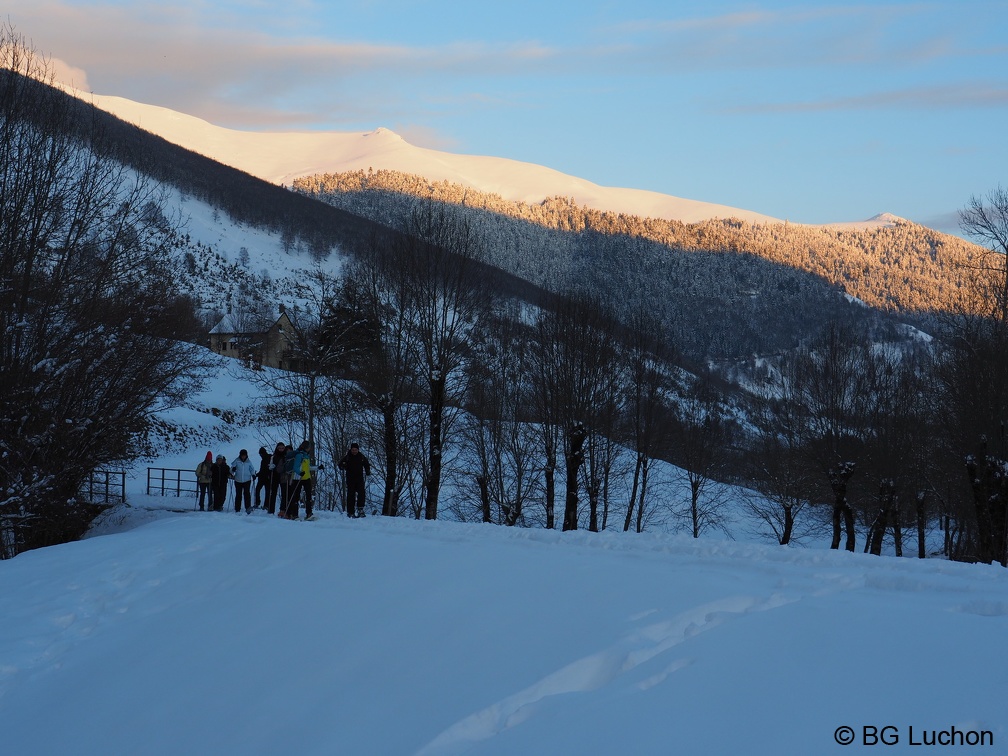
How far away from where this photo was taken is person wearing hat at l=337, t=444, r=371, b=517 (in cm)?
1780

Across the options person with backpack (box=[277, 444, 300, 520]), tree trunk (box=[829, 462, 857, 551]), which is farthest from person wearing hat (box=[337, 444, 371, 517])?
tree trunk (box=[829, 462, 857, 551])

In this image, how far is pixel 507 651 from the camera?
662cm

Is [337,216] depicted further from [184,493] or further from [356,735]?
[356,735]

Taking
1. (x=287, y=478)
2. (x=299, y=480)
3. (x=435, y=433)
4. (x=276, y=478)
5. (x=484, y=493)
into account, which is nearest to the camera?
(x=299, y=480)

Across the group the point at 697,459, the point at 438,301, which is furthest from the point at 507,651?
the point at 697,459

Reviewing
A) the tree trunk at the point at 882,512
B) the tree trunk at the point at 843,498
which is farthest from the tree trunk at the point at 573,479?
the tree trunk at the point at 882,512

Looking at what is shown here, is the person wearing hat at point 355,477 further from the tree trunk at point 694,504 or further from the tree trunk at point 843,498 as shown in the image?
the tree trunk at point 694,504

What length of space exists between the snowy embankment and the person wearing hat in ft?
19.5

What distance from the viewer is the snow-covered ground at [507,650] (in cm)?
498

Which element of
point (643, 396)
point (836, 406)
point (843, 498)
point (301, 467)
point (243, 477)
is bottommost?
point (843, 498)

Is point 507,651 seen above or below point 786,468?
below

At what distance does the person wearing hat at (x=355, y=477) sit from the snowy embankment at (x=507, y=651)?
5.95 m

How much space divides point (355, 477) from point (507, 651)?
1174 centimetres

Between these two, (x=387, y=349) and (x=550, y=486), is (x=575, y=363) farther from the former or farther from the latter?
(x=387, y=349)
